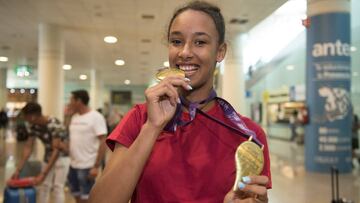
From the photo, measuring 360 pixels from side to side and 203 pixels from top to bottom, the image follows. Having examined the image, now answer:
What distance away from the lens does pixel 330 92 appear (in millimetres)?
8375

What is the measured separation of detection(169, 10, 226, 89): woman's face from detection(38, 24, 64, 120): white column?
10.8 metres

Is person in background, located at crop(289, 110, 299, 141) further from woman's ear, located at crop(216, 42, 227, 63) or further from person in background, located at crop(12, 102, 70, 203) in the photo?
woman's ear, located at crop(216, 42, 227, 63)

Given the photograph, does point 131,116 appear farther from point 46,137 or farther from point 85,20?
point 85,20

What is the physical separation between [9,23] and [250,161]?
38.5 ft

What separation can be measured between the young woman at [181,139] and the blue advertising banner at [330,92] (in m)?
7.38

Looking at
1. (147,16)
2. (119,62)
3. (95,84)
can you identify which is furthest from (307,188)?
(95,84)

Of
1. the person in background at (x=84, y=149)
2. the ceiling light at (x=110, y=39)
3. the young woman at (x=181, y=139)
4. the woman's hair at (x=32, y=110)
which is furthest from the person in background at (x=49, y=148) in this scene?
the ceiling light at (x=110, y=39)

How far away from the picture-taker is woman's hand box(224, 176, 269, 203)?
3.50 feet

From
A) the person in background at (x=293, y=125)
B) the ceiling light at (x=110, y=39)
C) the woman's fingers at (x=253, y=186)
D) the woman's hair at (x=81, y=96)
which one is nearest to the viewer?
the woman's fingers at (x=253, y=186)

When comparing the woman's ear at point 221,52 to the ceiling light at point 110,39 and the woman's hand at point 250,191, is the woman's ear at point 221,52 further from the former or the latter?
the ceiling light at point 110,39

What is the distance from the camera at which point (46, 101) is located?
444 inches

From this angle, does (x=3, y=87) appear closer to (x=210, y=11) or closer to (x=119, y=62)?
(x=119, y=62)

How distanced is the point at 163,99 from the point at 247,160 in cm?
34

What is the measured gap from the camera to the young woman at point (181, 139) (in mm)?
1181
